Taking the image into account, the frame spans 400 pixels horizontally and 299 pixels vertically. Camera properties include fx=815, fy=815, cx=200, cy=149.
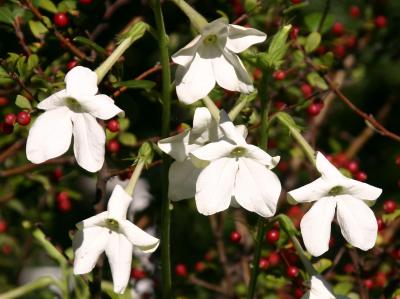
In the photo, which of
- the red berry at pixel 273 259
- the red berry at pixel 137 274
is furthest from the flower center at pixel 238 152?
the red berry at pixel 137 274

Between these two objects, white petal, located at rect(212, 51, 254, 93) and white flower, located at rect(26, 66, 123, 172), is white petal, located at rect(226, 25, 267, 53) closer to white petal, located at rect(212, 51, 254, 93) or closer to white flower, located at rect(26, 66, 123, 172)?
white petal, located at rect(212, 51, 254, 93)

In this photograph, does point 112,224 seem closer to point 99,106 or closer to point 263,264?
point 99,106

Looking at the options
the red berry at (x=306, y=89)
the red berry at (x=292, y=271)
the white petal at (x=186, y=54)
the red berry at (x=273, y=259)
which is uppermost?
the white petal at (x=186, y=54)

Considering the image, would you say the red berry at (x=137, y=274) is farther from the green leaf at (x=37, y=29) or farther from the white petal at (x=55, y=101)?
the white petal at (x=55, y=101)

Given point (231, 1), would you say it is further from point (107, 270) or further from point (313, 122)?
point (107, 270)

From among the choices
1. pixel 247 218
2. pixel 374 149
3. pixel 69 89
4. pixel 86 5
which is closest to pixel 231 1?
pixel 86 5
